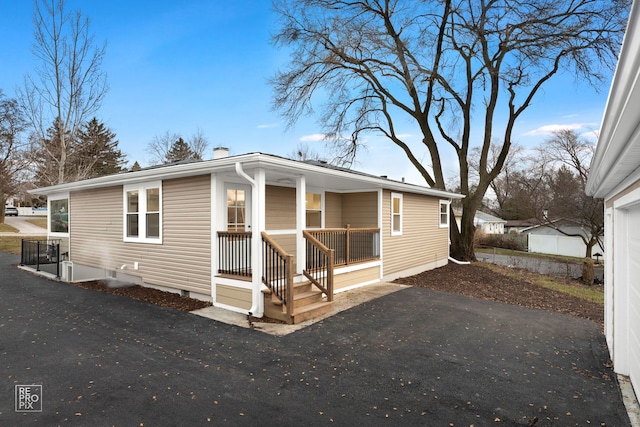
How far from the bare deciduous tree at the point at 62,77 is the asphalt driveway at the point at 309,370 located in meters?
12.8

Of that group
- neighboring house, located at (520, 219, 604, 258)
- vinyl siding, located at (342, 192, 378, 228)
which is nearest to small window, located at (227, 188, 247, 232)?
vinyl siding, located at (342, 192, 378, 228)

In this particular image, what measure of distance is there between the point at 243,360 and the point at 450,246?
14.0 meters

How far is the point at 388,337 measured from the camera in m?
5.36

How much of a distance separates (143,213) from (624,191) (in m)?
8.87

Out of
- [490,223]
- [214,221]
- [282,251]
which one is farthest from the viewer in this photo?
[490,223]

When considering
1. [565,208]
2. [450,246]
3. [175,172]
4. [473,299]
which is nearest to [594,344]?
[473,299]

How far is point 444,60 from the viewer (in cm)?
1585

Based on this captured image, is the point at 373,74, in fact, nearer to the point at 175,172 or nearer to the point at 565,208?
the point at 175,172

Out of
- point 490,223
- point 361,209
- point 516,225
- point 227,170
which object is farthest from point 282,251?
point 516,225

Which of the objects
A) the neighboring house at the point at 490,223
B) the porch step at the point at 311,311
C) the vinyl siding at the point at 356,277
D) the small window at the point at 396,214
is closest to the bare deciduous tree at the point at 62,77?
the vinyl siding at the point at 356,277

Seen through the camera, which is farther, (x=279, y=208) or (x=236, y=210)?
(x=279, y=208)

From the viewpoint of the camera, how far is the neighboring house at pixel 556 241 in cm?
2808

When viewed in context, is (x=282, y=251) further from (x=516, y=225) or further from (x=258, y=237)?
(x=516, y=225)

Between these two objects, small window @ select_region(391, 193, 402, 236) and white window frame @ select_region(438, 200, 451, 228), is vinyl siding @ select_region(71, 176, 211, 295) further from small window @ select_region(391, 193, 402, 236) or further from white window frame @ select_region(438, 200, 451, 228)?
white window frame @ select_region(438, 200, 451, 228)
